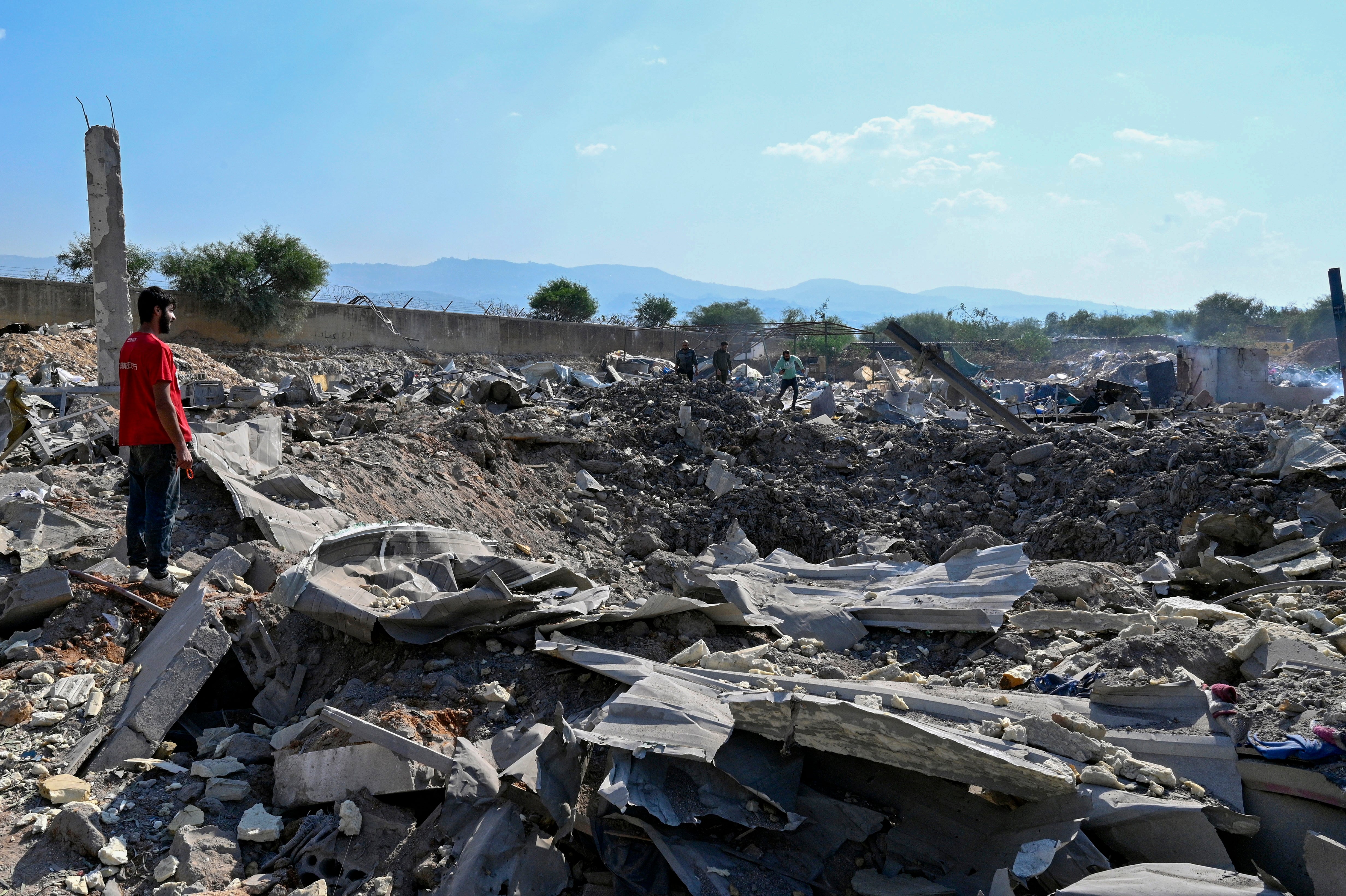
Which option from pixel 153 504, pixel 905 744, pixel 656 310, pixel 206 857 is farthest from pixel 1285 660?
pixel 656 310

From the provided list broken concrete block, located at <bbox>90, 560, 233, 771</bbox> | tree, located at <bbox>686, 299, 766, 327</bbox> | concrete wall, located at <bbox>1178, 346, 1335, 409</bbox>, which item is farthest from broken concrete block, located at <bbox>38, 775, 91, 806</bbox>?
tree, located at <bbox>686, 299, 766, 327</bbox>

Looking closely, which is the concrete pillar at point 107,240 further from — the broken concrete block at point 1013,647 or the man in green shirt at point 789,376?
the man in green shirt at point 789,376

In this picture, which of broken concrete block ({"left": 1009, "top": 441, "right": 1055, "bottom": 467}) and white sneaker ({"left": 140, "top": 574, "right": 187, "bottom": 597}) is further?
broken concrete block ({"left": 1009, "top": 441, "right": 1055, "bottom": 467})

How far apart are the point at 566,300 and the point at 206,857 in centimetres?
3358

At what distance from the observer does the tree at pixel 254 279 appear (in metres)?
18.9

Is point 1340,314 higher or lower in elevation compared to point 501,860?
higher

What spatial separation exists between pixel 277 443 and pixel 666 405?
5.23 metres

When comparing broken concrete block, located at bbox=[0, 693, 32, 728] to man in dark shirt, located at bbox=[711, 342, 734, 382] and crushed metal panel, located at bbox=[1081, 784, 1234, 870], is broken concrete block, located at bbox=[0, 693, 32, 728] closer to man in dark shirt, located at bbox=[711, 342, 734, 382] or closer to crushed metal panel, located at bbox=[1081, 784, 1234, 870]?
crushed metal panel, located at bbox=[1081, 784, 1234, 870]

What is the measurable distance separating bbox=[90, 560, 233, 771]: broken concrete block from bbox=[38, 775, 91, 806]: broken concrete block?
0.14 meters

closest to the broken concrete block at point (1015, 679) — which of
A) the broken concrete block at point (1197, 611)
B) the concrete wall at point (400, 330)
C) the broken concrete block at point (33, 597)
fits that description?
the broken concrete block at point (1197, 611)

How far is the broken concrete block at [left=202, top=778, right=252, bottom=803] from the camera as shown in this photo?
285cm

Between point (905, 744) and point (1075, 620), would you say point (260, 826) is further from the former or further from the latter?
point (1075, 620)

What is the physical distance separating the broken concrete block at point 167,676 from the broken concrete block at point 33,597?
450mm

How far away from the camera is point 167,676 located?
3209 millimetres
